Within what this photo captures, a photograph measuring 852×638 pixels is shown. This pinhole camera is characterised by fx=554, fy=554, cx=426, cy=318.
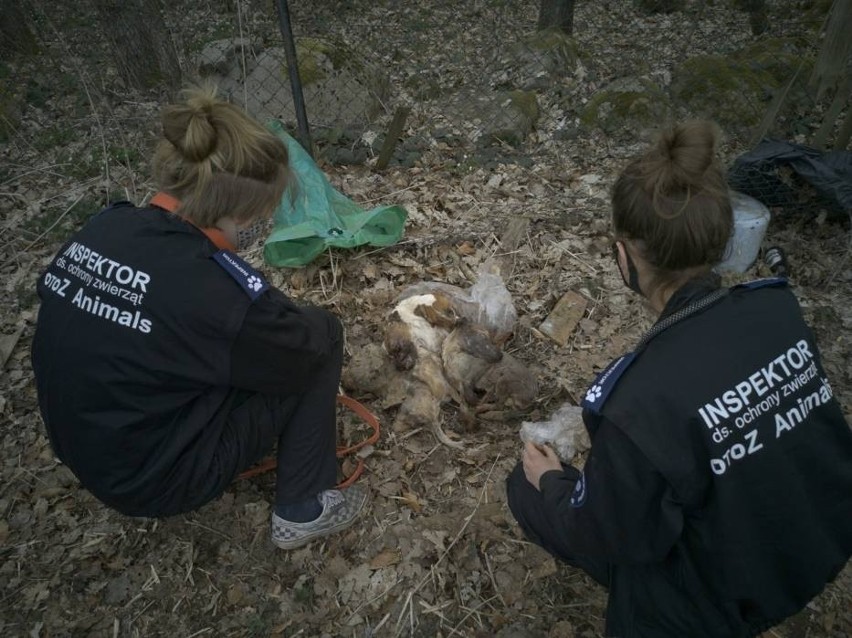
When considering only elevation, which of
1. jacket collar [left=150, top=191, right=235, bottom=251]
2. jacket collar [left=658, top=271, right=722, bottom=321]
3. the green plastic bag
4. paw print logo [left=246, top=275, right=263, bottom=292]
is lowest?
the green plastic bag

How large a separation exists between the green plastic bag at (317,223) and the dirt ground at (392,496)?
12 centimetres

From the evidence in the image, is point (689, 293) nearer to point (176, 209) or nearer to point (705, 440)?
point (705, 440)

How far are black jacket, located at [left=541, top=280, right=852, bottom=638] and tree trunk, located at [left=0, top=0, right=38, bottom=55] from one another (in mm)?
7870

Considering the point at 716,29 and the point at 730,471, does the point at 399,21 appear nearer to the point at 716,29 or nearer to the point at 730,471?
the point at 716,29

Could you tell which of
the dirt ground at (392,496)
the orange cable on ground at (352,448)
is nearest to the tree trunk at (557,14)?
Result: the dirt ground at (392,496)

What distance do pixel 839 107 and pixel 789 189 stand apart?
649 millimetres

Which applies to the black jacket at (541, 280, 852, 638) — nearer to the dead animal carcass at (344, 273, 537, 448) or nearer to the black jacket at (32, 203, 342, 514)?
the black jacket at (32, 203, 342, 514)

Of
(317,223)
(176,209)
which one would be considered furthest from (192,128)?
(317,223)

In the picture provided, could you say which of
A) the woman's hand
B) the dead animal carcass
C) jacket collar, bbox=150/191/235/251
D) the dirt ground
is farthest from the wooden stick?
the woman's hand

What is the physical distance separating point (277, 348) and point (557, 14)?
6.73m

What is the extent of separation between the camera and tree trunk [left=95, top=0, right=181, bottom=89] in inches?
198

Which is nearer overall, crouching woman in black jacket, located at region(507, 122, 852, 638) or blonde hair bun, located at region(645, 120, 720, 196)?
crouching woman in black jacket, located at region(507, 122, 852, 638)

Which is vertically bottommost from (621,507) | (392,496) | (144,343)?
(392,496)

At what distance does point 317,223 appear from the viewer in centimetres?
356
